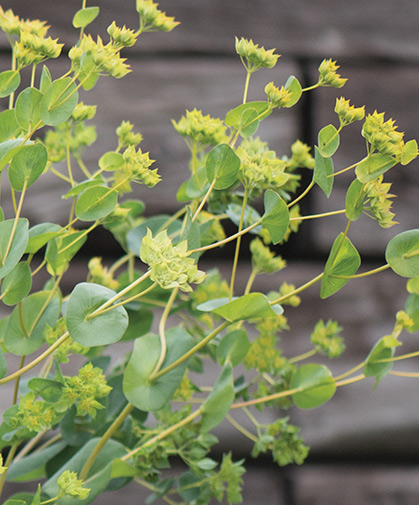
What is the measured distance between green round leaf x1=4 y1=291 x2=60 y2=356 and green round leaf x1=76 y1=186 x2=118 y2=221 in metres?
0.05

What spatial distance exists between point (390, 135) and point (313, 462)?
0.48 m

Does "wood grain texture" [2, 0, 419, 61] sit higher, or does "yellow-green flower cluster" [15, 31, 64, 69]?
"yellow-green flower cluster" [15, 31, 64, 69]

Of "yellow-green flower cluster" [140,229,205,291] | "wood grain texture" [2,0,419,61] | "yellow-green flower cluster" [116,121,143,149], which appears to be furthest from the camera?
"wood grain texture" [2,0,419,61]

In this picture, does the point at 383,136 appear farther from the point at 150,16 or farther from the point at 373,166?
the point at 150,16

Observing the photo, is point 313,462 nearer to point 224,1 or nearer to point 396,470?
point 396,470

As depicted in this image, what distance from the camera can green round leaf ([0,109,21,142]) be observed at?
278 millimetres

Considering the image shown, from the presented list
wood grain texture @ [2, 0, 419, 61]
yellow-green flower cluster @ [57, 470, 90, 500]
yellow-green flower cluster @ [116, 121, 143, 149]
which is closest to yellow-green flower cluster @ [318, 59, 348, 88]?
yellow-green flower cluster @ [116, 121, 143, 149]

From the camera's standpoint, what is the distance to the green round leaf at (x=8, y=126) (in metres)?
0.28

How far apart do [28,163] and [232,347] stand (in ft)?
0.49

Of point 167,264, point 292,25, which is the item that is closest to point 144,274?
point 167,264

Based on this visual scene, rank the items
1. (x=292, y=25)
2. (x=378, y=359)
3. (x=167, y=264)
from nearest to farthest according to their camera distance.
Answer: (x=167, y=264) < (x=378, y=359) < (x=292, y=25)

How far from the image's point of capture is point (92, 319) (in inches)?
9.9

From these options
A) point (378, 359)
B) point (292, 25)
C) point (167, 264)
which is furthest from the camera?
point (292, 25)

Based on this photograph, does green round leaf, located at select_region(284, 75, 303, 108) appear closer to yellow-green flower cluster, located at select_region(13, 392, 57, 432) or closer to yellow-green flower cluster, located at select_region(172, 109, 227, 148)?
yellow-green flower cluster, located at select_region(172, 109, 227, 148)
